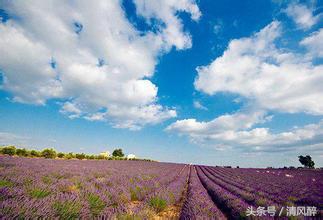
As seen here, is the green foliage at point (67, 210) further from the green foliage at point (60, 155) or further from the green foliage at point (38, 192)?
the green foliage at point (60, 155)

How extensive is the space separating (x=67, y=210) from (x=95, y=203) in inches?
45.4

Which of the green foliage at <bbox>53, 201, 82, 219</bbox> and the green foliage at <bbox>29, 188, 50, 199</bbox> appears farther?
the green foliage at <bbox>29, 188, 50, 199</bbox>

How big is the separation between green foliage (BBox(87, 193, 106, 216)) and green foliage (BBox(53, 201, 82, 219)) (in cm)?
76

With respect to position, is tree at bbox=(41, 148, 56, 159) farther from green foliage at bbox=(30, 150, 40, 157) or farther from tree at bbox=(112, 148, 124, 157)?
tree at bbox=(112, 148, 124, 157)

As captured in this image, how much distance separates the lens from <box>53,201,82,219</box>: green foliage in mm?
2887

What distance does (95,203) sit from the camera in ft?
13.4

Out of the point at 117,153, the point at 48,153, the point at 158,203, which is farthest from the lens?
the point at 117,153

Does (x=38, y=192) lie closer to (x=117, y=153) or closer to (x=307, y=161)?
(x=117, y=153)

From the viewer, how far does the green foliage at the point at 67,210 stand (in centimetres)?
289

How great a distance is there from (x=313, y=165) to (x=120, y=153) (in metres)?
54.4

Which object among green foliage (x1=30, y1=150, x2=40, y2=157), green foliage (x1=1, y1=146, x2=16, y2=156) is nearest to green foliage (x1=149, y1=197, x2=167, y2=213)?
green foliage (x1=1, y1=146, x2=16, y2=156)

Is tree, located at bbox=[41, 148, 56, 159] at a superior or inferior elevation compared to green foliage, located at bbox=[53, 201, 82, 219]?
superior

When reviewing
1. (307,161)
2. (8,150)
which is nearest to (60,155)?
(8,150)

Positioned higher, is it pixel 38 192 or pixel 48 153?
pixel 48 153
